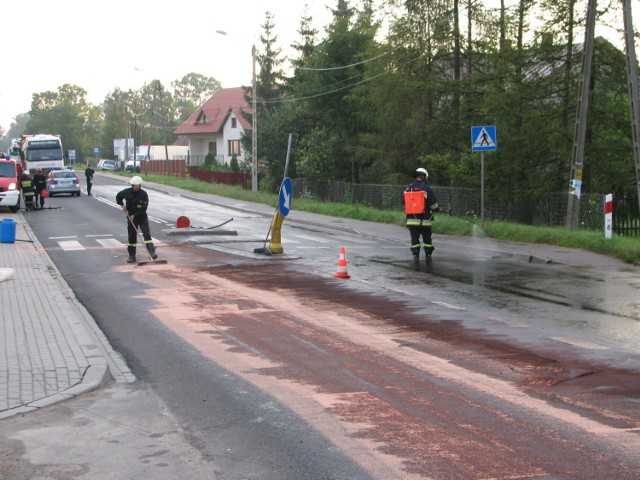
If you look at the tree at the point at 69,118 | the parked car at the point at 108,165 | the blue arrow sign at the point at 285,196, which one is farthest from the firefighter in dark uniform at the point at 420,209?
the tree at the point at 69,118

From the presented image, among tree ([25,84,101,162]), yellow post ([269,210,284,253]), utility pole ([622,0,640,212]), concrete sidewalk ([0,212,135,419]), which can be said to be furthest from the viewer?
tree ([25,84,101,162])

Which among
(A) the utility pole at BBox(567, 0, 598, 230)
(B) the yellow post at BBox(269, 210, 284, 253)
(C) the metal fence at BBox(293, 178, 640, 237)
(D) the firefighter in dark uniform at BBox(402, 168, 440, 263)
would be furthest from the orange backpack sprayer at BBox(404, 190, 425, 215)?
(C) the metal fence at BBox(293, 178, 640, 237)

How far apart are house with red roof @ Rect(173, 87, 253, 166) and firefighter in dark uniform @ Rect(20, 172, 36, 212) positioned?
48.2 metres

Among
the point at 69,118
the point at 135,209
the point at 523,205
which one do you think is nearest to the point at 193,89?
the point at 69,118

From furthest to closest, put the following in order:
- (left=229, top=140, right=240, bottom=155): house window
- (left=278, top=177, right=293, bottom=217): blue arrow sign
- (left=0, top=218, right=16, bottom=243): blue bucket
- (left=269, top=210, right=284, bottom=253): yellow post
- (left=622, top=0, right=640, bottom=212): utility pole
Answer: (left=229, top=140, right=240, bottom=155): house window
(left=0, top=218, right=16, bottom=243): blue bucket
(left=269, top=210, right=284, bottom=253): yellow post
(left=278, top=177, right=293, bottom=217): blue arrow sign
(left=622, top=0, right=640, bottom=212): utility pole

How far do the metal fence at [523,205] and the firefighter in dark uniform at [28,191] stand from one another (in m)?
13.5

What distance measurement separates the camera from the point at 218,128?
89375 millimetres

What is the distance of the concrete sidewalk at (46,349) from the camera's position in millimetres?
7258

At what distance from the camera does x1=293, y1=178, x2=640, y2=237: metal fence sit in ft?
75.2

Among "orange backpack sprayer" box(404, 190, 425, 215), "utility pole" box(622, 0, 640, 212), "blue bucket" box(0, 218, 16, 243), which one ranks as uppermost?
"utility pole" box(622, 0, 640, 212)

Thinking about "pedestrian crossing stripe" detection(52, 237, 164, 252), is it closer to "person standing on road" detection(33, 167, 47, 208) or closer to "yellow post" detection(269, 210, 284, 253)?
"yellow post" detection(269, 210, 284, 253)

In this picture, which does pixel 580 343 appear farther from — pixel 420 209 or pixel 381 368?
pixel 420 209

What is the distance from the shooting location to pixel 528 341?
9.42 metres

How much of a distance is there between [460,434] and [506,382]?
1652 millimetres
